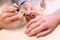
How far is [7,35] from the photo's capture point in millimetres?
569

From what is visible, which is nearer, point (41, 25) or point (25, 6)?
point (41, 25)

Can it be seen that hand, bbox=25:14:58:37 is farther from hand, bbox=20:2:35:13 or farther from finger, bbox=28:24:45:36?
hand, bbox=20:2:35:13

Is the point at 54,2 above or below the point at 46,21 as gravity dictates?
above

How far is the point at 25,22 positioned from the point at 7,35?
4.4 inches

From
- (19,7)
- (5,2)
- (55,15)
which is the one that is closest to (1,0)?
(5,2)

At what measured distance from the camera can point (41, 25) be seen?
560mm

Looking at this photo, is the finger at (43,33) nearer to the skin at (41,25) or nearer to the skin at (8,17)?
the skin at (41,25)

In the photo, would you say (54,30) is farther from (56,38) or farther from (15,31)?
(15,31)

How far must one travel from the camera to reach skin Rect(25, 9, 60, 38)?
549 millimetres

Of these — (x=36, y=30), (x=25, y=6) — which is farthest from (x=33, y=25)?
(x=25, y=6)

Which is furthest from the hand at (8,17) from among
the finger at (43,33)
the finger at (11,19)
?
the finger at (43,33)

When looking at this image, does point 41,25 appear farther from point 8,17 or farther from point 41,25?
point 8,17

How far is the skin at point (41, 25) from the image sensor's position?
0.55m

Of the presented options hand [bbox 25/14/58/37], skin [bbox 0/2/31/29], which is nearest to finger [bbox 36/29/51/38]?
hand [bbox 25/14/58/37]
